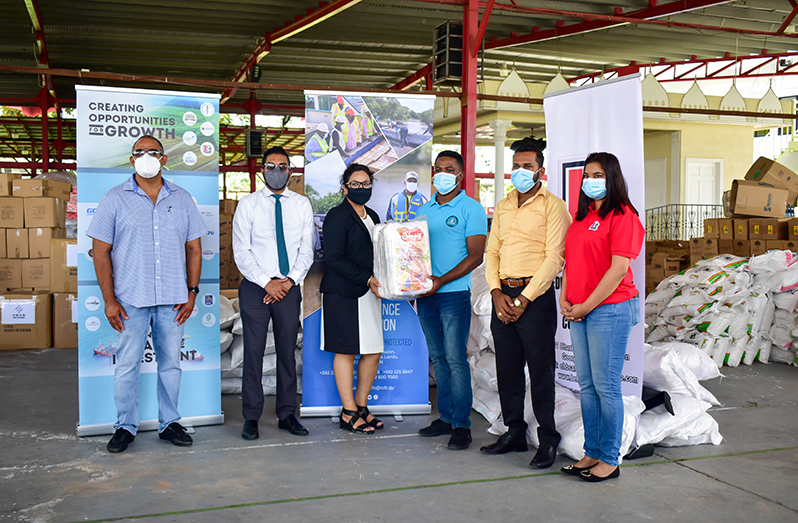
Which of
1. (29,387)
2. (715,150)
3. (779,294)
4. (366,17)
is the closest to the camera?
(29,387)

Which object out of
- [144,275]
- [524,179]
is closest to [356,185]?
Result: [524,179]

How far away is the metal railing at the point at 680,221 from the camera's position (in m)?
14.4

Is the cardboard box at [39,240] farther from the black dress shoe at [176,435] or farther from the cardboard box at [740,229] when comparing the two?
the cardboard box at [740,229]

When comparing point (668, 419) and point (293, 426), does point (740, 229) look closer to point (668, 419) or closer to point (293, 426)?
point (668, 419)

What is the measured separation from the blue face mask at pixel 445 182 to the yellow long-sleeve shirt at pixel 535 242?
0.43m

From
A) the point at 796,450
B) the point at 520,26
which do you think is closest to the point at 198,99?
the point at 796,450

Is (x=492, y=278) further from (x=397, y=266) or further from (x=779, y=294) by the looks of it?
(x=779, y=294)

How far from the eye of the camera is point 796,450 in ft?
12.0

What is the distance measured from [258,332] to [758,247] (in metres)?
6.81

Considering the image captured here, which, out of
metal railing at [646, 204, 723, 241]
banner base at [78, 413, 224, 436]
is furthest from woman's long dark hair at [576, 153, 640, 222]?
metal railing at [646, 204, 723, 241]

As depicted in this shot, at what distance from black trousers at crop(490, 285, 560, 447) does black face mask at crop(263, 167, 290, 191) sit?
57.9 inches

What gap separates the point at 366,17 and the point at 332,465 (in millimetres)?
8081

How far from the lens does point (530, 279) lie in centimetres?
327

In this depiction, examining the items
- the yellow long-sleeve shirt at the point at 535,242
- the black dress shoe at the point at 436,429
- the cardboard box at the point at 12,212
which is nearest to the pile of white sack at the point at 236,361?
the black dress shoe at the point at 436,429
